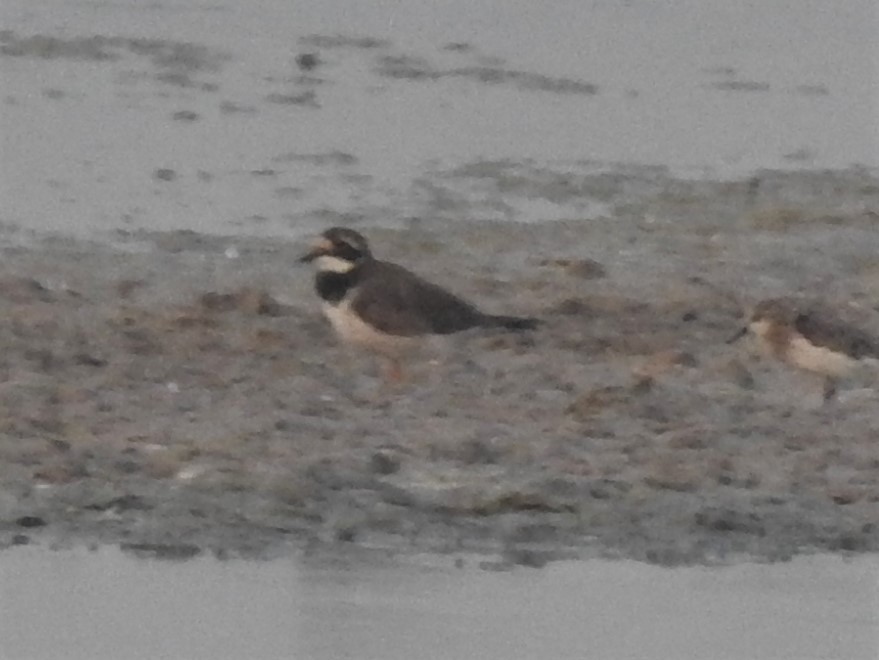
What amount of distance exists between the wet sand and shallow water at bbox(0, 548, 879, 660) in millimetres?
114

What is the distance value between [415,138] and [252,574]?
2.77 metres

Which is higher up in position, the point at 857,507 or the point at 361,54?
the point at 361,54

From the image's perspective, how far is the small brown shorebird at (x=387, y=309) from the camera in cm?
659

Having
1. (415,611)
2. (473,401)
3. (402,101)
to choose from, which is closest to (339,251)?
(473,401)

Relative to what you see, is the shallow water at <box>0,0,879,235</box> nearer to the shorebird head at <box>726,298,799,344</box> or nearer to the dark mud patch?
the dark mud patch

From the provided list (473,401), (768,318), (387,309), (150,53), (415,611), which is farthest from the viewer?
(150,53)

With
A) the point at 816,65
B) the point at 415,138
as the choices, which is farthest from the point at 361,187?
the point at 816,65

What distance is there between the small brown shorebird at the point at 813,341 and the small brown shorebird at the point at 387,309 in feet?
Result: 2.56

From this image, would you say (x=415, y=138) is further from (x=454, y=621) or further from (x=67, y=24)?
(x=454, y=621)

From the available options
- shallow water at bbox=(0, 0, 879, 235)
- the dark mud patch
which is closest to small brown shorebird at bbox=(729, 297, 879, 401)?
shallow water at bbox=(0, 0, 879, 235)

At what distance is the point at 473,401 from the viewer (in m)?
6.31

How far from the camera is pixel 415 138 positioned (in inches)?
302

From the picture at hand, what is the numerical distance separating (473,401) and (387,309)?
19.5 inches

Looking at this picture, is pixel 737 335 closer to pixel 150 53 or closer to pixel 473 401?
pixel 473 401
